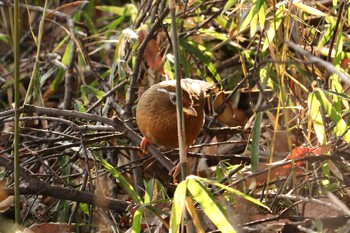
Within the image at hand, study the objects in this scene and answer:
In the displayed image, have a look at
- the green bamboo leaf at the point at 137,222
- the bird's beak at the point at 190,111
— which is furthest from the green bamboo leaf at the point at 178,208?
the bird's beak at the point at 190,111

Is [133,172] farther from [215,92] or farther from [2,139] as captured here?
[2,139]

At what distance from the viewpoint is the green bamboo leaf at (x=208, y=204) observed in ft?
5.66

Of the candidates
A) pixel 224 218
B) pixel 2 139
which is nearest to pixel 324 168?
pixel 224 218

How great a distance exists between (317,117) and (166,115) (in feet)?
1.88

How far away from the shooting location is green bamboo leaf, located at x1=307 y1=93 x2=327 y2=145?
2.21 metres

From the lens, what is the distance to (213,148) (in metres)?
3.08

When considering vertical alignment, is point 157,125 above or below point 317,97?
below

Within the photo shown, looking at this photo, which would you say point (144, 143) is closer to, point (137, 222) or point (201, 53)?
point (201, 53)

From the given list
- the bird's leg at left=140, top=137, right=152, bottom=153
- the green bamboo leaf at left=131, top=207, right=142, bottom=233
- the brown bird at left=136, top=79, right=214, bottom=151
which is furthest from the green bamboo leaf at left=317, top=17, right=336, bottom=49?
the green bamboo leaf at left=131, top=207, right=142, bottom=233

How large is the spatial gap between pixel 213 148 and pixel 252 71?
657 millimetres

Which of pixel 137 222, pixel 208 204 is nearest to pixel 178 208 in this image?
pixel 208 204

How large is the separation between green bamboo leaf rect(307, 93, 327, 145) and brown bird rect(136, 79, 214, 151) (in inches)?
17.1

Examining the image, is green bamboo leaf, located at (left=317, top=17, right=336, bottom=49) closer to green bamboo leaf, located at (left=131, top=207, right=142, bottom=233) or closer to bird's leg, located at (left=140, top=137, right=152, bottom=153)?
bird's leg, located at (left=140, top=137, right=152, bottom=153)

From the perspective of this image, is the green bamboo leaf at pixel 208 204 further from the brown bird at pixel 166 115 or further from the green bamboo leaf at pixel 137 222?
the brown bird at pixel 166 115
